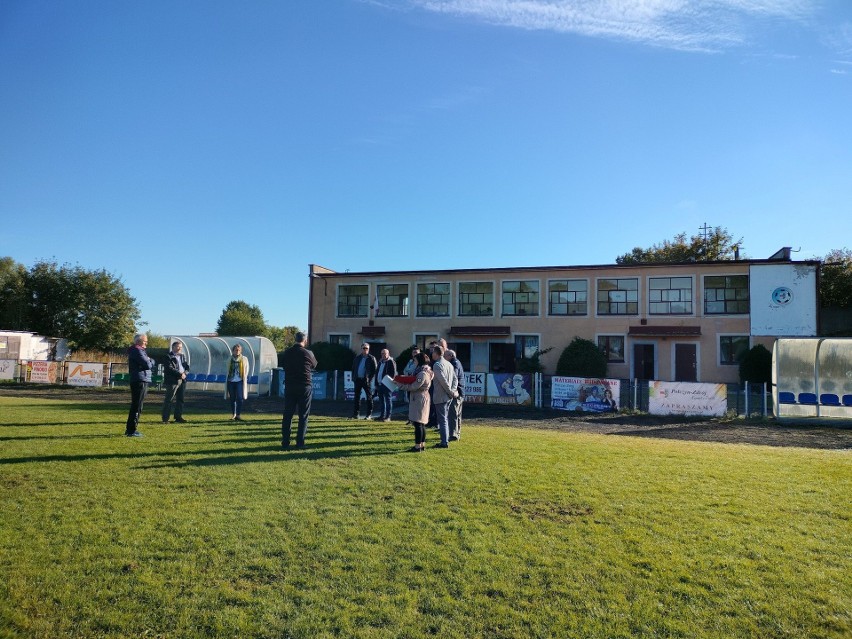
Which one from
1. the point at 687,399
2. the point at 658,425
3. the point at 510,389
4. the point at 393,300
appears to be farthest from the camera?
the point at 393,300

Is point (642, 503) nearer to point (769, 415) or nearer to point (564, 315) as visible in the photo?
point (769, 415)

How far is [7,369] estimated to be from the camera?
99.6ft

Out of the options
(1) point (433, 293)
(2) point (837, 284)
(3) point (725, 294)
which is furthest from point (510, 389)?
(2) point (837, 284)

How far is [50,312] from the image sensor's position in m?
44.8

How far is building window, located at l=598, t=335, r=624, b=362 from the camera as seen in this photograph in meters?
31.8

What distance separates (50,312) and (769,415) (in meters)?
48.8

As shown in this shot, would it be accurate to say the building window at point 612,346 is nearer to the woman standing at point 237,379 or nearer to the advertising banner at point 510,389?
the advertising banner at point 510,389

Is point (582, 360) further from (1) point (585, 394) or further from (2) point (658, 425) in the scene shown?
(2) point (658, 425)

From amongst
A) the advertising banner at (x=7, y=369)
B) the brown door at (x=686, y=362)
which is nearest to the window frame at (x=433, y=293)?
the brown door at (x=686, y=362)

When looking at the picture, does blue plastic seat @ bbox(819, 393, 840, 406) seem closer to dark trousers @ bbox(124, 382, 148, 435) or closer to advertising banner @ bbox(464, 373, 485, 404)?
advertising banner @ bbox(464, 373, 485, 404)

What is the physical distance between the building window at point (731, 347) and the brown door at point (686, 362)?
1.30 m

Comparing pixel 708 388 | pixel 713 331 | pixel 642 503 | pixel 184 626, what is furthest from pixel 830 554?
pixel 713 331

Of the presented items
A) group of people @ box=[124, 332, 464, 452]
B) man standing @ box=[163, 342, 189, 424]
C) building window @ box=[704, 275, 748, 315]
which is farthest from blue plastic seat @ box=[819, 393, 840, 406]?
man standing @ box=[163, 342, 189, 424]

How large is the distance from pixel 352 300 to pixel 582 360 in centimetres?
1595
